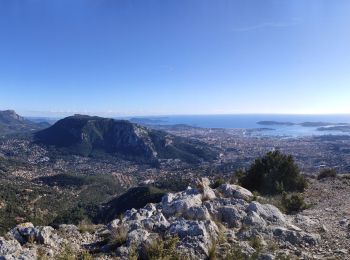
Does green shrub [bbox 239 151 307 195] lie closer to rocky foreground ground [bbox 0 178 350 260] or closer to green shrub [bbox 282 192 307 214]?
green shrub [bbox 282 192 307 214]

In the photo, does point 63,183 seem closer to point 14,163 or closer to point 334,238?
point 14,163

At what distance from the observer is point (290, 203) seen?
590 inches

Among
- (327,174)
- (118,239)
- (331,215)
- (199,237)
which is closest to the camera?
(199,237)

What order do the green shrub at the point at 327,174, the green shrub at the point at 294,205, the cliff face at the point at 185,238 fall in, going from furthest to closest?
the green shrub at the point at 327,174 < the green shrub at the point at 294,205 < the cliff face at the point at 185,238

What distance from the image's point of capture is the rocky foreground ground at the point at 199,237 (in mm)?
8516

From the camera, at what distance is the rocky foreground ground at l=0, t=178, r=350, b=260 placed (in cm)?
852

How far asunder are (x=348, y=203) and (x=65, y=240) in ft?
Result: 39.2

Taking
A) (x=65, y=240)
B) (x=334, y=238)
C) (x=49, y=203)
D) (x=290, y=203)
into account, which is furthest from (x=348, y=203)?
(x=49, y=203)

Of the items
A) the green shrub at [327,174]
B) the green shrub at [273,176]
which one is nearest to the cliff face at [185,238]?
the green shrub at [273,176]

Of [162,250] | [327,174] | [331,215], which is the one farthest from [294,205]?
[327,174]

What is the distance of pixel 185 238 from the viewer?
9.18 metres

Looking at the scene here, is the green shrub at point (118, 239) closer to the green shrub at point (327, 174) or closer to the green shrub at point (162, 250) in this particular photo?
the green shrub at point (162, 250)

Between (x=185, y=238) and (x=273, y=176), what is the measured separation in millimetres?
12465

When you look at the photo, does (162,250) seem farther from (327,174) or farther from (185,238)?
(327,174)
